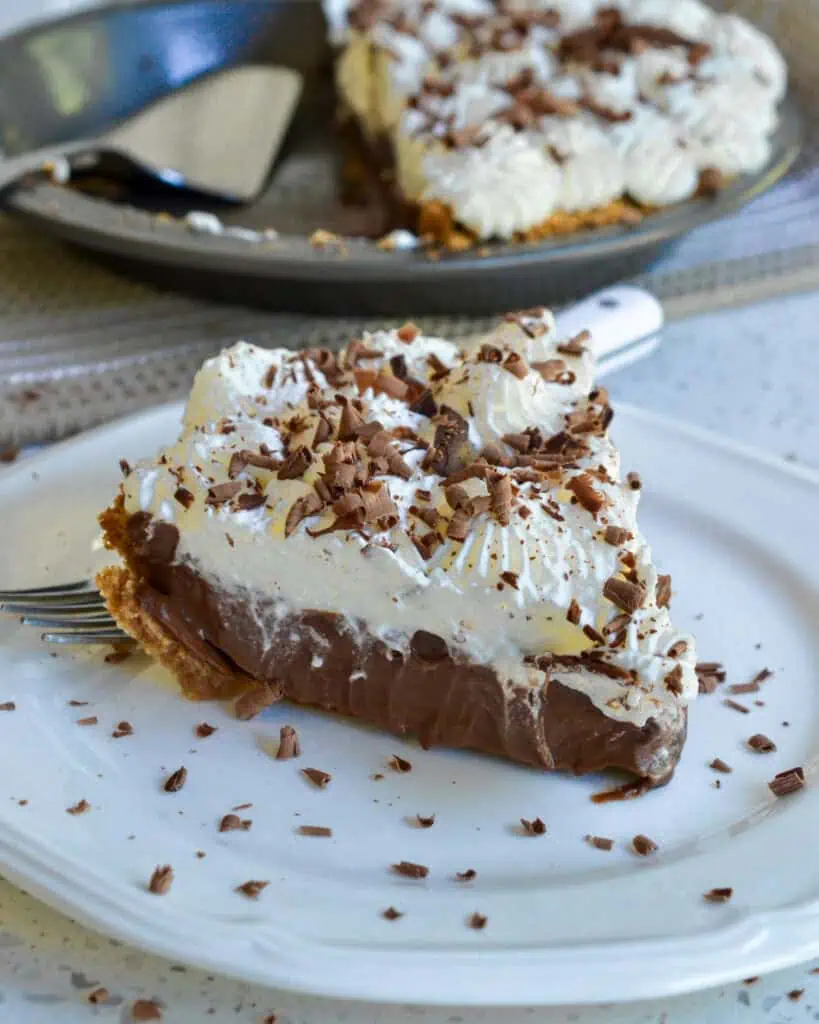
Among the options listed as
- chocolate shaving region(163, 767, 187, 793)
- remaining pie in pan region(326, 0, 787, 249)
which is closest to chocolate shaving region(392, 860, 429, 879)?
chocolate shaving region(163, 767, 187, 793)

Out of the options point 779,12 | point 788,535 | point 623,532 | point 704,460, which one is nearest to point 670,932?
point 623,532

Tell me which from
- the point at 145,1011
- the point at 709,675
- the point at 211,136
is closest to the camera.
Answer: the point at 145,1011

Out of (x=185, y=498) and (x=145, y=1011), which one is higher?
(x=185, y=498)

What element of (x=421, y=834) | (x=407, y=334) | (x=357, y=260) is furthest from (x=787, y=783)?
(x=357, y=260)

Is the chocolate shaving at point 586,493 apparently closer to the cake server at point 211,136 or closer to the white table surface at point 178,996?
the white table surface at point 178,996

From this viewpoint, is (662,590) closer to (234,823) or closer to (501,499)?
(501,499)

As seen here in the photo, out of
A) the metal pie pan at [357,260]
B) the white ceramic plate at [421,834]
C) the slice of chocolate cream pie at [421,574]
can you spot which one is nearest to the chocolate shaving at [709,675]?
the white ceramic plate at [421,834]
